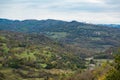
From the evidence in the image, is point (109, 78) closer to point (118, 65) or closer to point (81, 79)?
point (118, 65)

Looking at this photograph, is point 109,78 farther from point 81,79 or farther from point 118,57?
point 81,79

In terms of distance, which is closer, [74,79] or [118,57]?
[118,57]

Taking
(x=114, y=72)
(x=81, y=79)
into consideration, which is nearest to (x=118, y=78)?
(x=114, y=72)

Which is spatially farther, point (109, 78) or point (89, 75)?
point (89, 75)

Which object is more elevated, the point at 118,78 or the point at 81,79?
the point at 118,78

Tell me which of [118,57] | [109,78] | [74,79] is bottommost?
[74,79]

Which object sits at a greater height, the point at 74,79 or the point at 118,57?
the point at 118,57

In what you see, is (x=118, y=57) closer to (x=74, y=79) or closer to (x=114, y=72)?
(x=114, y=72)
